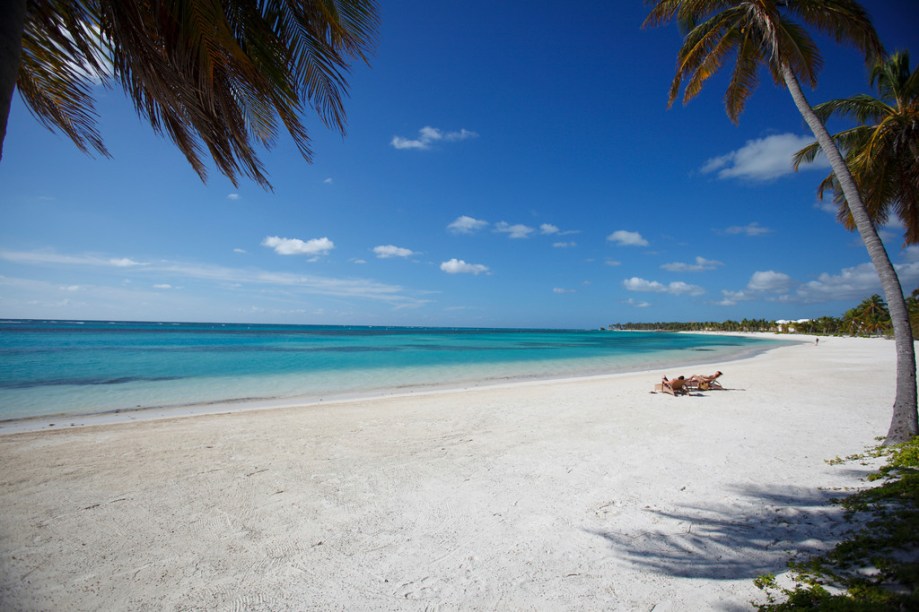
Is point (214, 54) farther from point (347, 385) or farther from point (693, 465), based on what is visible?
point (347, 385)

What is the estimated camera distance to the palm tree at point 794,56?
18.7ft

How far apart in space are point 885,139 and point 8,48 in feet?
47.2

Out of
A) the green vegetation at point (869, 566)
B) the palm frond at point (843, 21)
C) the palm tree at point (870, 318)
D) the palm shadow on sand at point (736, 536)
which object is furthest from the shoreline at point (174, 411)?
the palm tree at point (870, 318)

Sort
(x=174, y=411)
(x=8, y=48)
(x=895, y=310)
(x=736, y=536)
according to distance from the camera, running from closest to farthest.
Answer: (x=8, y=48)
(x=736, y=536)
(x=895, y=310)
(x=174, y=411)

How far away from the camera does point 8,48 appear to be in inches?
61.5

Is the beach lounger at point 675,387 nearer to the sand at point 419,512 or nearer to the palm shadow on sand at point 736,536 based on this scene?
the sand at point 419,512

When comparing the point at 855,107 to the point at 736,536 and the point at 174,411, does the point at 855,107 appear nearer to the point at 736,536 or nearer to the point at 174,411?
the point at 736,536

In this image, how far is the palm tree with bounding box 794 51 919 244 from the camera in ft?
28.2

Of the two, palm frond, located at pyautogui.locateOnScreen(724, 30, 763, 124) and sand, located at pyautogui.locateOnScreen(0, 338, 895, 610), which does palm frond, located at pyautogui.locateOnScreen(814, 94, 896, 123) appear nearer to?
palm frond, located at pyautogui.locateOnScreen(724, 30, 763, 124)

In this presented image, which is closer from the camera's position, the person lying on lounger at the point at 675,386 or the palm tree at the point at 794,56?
the palm tree at the point at 794,56

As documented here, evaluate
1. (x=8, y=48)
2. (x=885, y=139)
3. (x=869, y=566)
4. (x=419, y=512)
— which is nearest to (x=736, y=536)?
(x=869, y=566)

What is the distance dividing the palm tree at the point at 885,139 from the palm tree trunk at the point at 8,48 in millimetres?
13314

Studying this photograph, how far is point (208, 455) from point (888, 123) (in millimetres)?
15752

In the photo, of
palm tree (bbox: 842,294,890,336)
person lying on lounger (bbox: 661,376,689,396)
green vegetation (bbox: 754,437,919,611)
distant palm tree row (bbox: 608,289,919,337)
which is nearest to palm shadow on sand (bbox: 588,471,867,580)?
green vegetation (bbox: 754,437,919,611)
